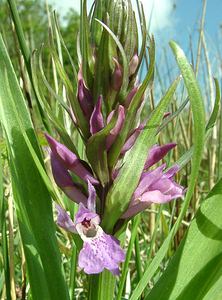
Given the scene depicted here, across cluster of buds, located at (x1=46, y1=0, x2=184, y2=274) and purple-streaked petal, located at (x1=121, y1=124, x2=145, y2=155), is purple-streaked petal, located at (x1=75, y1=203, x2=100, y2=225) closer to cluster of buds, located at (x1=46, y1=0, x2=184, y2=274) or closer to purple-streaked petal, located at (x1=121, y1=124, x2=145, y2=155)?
cluster of buds, located at (x1=46, y1=0, x2=184, y2=274)

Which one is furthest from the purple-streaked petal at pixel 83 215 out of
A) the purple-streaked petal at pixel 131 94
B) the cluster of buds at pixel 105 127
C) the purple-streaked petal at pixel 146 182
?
the purple-streaked petal at pixel 131 94

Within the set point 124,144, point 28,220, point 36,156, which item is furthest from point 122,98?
point 28,220

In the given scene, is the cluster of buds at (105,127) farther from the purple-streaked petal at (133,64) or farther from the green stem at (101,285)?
the green stem at (101,285)

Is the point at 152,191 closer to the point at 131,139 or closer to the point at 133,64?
the point at 131,139

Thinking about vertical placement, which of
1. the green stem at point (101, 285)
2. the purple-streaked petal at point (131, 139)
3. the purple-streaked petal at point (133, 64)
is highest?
the purple-streaked petal at point (133, 64)

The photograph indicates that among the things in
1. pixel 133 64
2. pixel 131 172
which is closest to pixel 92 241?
pixel 131 172

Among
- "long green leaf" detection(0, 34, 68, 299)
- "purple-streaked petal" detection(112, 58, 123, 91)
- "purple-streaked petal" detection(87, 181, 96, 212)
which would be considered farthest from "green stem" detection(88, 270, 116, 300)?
"purple-streaked petal" detection(112, 58, 123, 91)
